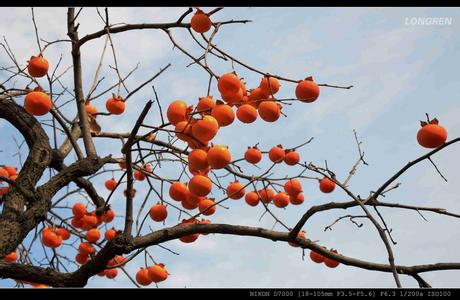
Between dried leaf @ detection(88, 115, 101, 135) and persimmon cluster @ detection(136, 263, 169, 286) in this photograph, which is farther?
dried leaf @ detection(88, 115, 101, 135)

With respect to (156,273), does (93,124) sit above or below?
above

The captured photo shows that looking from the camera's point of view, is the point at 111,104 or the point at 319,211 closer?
the point at 319,211

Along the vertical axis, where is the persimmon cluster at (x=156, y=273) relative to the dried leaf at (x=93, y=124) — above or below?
below

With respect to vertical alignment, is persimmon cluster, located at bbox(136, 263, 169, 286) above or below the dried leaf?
below

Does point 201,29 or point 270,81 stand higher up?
point 201,29

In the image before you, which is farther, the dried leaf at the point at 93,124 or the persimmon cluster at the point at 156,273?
the dried leaf at the point at 93,124

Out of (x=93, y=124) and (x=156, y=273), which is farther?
(x=93, y=124)
